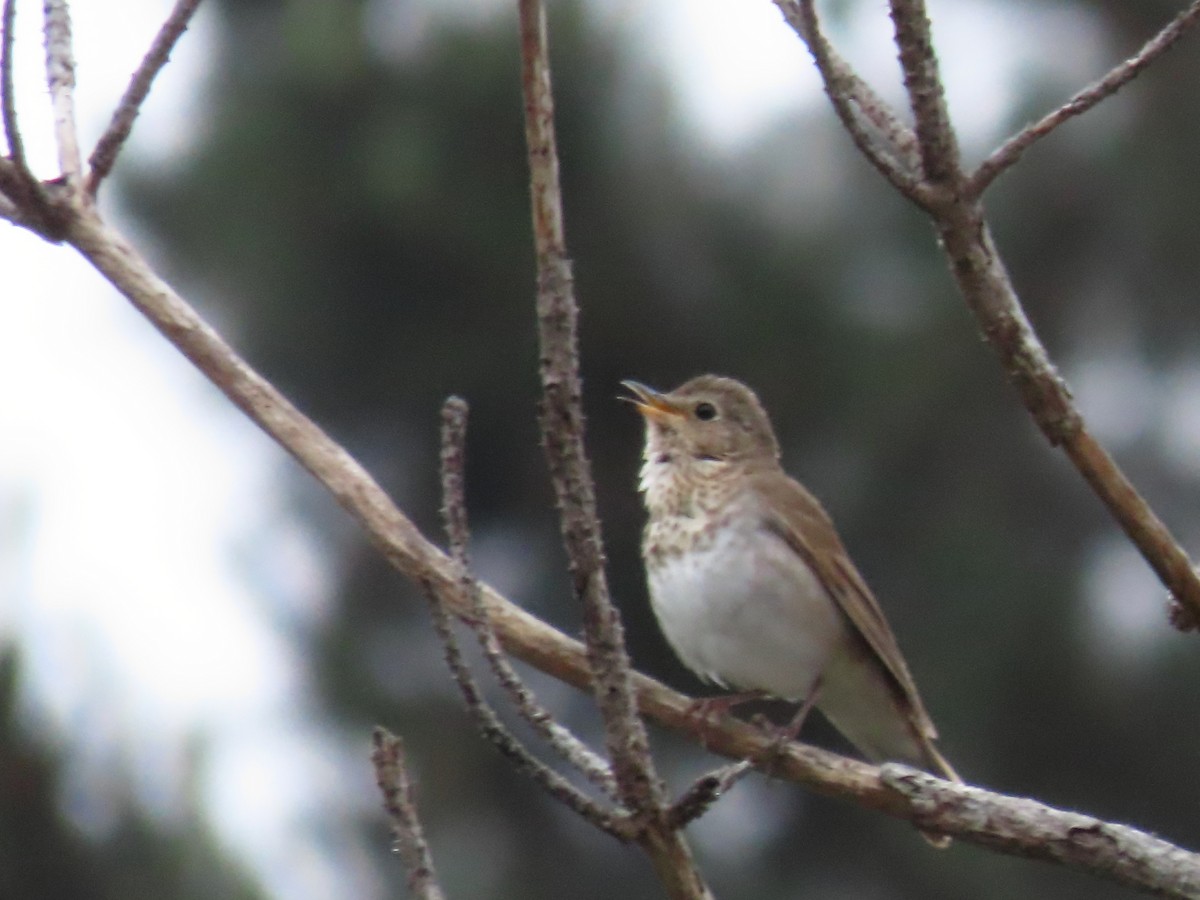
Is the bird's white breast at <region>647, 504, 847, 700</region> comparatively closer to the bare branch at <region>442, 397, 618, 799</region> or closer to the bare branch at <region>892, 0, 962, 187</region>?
the bare branch at <region>442, 397, 618, 799</region>

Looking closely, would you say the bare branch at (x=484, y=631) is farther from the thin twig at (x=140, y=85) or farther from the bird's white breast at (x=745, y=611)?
the bird's white breast at (x=745, y=611)

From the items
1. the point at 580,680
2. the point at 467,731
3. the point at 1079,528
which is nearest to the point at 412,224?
the point at 467,731

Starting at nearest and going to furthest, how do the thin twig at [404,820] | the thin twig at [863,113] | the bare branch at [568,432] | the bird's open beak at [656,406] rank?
the bare branch at [568,432], the thin twig at [404,820], the thin twig at [863,113], the bird's open beak at [656,406]

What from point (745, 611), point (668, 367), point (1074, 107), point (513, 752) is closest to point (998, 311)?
point (1074, 107)

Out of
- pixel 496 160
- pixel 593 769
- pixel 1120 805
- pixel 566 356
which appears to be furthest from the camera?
pixel 1120 805

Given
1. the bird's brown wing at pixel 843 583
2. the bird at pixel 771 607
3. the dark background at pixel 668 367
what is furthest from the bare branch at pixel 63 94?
the dark background at pixel 668 367

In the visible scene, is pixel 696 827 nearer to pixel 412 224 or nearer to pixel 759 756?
pixel 412 224
